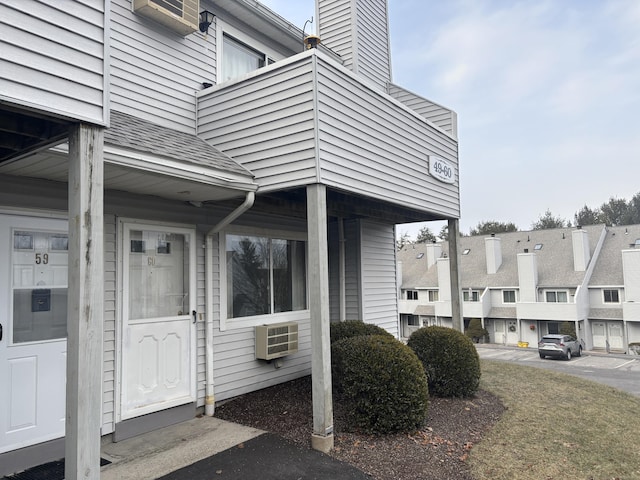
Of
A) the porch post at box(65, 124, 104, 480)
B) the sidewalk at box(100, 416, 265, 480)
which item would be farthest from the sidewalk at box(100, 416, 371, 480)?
the porch post at box(65, 124, 104, 480)

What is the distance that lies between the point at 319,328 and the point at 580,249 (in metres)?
31.5

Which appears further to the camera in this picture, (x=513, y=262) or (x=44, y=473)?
(x=513, y=262)

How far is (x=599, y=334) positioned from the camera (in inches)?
1197

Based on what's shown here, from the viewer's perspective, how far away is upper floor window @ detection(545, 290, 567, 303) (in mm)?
30484

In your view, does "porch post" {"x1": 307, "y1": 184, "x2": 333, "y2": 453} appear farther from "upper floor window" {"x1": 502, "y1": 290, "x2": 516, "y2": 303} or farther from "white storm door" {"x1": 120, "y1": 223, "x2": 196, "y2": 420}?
"upper floor window" {"x1": 502, "y1": 290, "x2": 516, "y2": 303}

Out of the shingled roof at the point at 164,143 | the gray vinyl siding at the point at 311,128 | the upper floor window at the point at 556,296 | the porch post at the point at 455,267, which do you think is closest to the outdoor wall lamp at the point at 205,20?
the gray vinyl siding at the point at 311,128

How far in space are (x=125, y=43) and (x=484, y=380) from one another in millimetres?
7621

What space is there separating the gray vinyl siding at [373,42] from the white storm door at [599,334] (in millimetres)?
29041

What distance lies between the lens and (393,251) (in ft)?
32.1

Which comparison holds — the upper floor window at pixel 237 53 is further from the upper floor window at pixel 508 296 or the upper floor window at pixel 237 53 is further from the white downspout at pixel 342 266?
the upper floor window at pixel 508 296

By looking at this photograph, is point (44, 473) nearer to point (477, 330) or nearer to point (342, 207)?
point (342, 207)

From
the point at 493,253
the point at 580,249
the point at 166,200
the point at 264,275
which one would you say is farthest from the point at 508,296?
the point at 166,200

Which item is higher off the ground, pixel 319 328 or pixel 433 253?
pixel 433 253

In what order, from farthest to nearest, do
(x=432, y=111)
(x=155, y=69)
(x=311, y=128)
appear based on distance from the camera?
1. (x=432, y=111)
2. (x=155, y=69)
3. (x=311, y=128)
